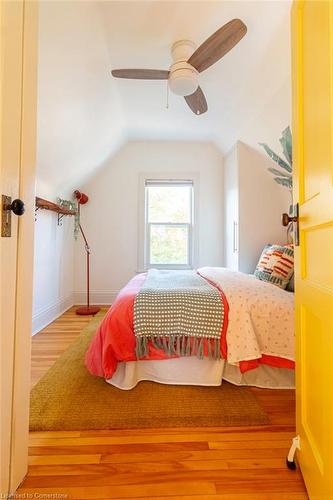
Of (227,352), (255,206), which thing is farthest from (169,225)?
(227,352)

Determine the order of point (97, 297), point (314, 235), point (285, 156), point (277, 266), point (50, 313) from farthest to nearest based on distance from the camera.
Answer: point (97, 297) < point (50, 313) < point (285, 156) < point (277, 266) < point (314, 235)

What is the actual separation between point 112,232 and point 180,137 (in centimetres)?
188

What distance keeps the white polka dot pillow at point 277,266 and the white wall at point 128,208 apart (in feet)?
5.80

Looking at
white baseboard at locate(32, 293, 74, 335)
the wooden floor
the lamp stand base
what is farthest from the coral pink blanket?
the lamp stand base

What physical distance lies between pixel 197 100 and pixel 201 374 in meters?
2.35

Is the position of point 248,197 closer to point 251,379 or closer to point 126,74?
point 126,74

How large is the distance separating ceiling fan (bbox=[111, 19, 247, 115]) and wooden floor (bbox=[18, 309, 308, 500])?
7.84 feet

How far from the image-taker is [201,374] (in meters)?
1.80

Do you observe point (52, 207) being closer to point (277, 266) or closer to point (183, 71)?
point (183, 71)

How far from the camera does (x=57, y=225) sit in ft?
11.9

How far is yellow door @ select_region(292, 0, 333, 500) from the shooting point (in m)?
0.80

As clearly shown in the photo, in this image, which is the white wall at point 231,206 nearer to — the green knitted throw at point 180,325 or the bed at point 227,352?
the bed at point 227,352

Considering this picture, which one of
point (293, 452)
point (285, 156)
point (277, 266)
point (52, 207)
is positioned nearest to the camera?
point (293, 452)

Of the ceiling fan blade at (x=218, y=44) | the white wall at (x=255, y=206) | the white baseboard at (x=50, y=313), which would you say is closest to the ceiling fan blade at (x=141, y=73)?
the ceiling fan blade at (x=218, y=44)
